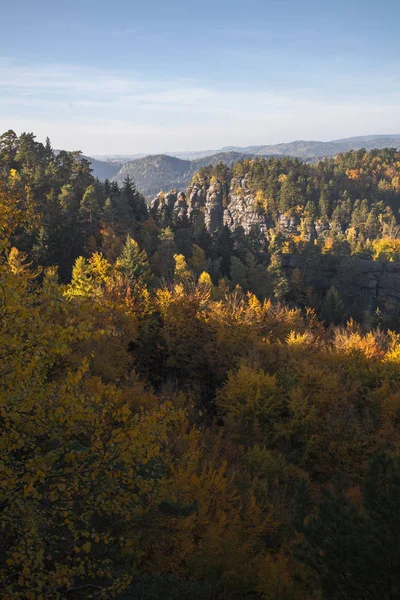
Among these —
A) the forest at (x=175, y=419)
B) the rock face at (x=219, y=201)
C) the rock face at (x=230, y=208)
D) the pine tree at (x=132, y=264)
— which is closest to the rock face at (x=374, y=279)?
the forest at (x=175, y=419)

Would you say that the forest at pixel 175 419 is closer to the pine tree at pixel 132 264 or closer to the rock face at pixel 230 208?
the pine tree at pixel 132 264

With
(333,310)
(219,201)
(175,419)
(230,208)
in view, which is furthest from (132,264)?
(219,201)

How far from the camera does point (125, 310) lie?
4338cm

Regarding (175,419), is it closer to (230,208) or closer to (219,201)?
(230,208)

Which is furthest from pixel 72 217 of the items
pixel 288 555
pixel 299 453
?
pixel 288 555

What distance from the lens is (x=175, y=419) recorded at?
25.6ft

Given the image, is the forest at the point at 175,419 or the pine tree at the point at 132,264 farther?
the pine tree at the point at 132,264

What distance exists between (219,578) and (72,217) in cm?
5899

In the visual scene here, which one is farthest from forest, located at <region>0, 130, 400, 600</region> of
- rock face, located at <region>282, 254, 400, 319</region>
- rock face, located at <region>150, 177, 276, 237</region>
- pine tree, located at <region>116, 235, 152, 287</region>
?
rock face, located at <region>150, 177, 276, 237</region>

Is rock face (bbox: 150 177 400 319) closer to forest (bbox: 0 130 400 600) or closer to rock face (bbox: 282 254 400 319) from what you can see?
rock face (bbox: 282 254 400 319)

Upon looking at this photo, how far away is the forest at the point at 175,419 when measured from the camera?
275 inches

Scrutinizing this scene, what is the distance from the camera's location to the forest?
6984mm

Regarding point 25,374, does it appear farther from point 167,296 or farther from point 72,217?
point 72,217

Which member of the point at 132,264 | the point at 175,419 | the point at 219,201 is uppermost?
the point at 219,201
